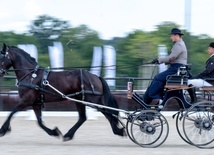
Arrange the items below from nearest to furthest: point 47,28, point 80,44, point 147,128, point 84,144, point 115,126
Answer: point 147,128, point 115,126, point 84,144, point 80,44, point 47,28

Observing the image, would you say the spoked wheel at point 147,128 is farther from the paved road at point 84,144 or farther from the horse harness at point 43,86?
the horse harness at point 43,86

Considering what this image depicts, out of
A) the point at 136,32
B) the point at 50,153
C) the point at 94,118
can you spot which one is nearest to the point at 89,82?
the point at 50,153

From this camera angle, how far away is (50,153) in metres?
9.53

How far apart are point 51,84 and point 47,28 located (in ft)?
61.0

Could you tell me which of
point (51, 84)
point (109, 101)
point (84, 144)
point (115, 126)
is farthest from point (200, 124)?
point (51, 84)

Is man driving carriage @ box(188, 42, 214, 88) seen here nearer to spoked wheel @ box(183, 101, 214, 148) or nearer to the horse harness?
spoked wheel @ box(183, 101, 214, 148)

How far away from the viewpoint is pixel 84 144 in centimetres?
1091

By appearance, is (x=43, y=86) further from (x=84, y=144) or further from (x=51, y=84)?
(x=84, y=144)

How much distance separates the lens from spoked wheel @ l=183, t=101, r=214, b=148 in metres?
10.4

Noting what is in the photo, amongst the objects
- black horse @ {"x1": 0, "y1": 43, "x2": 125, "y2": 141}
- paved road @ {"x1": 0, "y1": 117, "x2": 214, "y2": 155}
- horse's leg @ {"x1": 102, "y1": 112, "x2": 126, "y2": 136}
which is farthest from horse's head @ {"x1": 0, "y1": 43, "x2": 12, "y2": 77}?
horse's leg @ {"x1": 102, "y1": 112, "x2": 126, "y2": 136}

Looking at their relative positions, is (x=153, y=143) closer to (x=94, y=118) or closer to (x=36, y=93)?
(x=36, y=93)

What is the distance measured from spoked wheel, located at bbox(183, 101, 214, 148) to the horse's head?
11.3 feet

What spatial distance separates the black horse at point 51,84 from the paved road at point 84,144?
1.22ft

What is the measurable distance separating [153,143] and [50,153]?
1987mm
